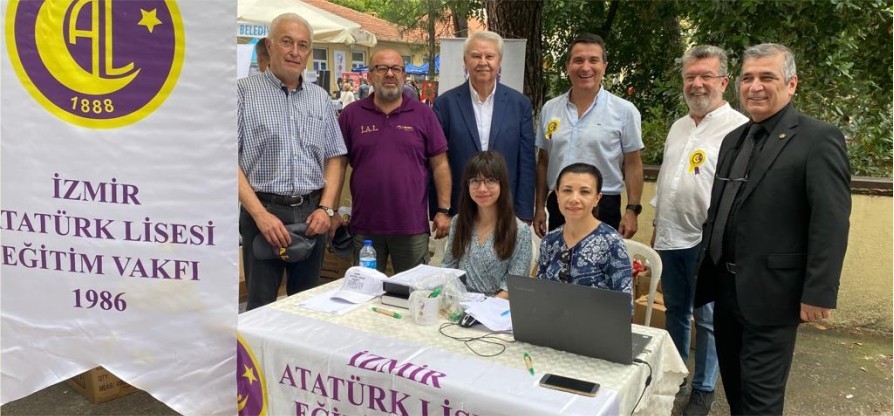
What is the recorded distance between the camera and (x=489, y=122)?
350 cm

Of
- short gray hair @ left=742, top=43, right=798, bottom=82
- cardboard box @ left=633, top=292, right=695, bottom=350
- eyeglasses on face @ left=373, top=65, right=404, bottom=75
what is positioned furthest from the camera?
cardboard box @ left=633, top=292, right=695, bottom=350

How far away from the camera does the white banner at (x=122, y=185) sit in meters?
1.84

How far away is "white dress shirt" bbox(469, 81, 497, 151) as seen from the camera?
11.5 feet

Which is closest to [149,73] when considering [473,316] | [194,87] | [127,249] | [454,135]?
[194,87]

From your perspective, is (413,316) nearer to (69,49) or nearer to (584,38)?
(69,49)

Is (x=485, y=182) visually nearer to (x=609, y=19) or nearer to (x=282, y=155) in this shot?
(x=282, y=155)

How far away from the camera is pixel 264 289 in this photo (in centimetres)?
314

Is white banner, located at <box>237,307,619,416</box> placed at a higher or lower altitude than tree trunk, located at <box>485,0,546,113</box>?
lower

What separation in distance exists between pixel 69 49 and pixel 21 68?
0.54ft

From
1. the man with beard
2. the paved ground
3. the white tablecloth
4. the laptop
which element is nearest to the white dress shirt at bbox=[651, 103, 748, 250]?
the man with beard

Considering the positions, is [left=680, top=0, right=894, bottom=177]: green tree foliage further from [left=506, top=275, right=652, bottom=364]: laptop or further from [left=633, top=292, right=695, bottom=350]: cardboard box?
[left=506, top=275, right=652, bottom=364]: laptop

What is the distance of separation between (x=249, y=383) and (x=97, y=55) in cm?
112

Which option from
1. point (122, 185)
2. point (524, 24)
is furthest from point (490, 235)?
point (524, 24)

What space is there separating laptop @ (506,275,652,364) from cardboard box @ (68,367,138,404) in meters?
2.23
